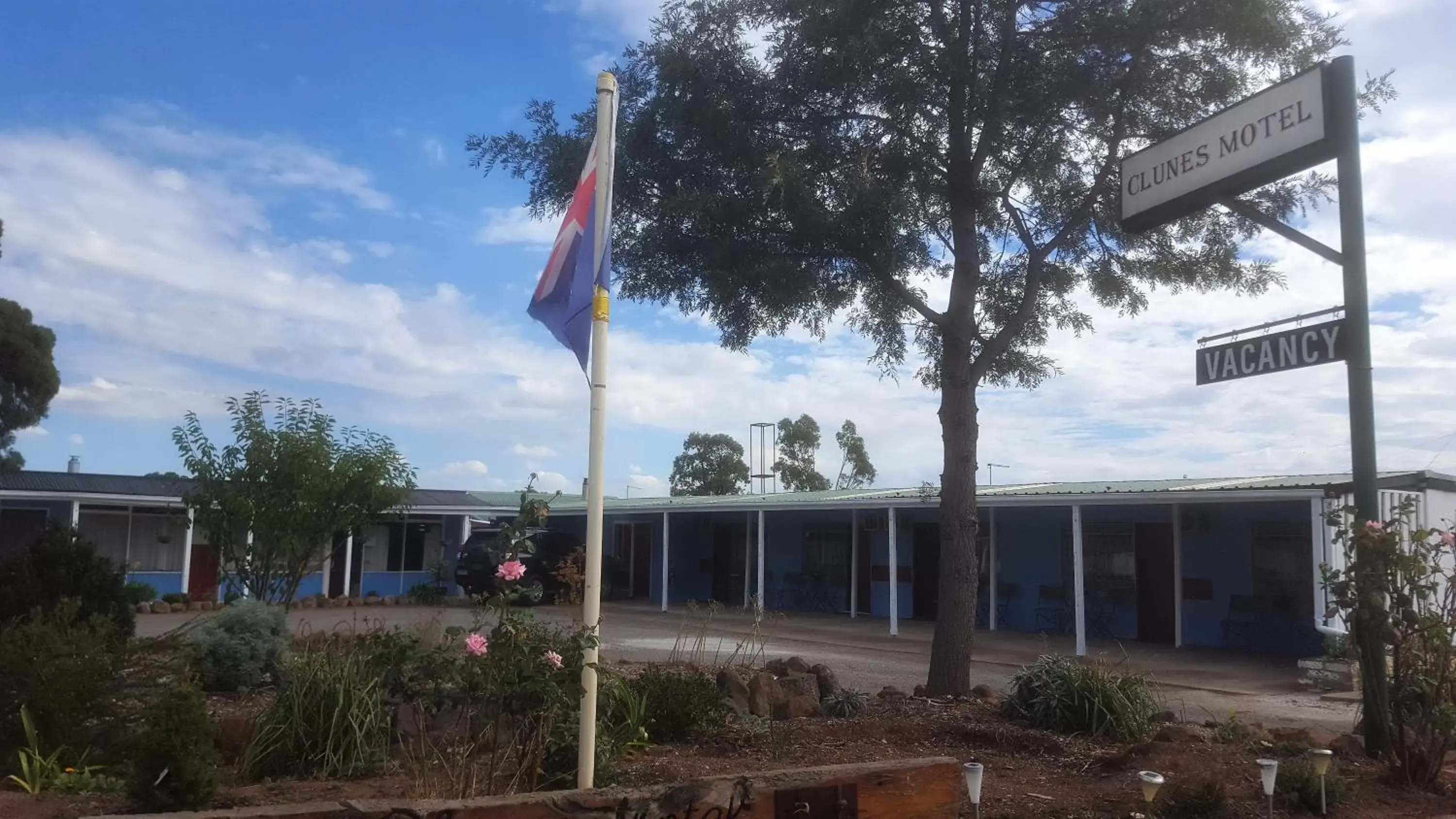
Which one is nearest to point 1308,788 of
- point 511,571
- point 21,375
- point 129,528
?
point 511,571

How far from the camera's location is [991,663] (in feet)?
45.3

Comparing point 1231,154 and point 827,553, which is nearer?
point 1231,154

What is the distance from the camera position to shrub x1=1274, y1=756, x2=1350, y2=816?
214 inches

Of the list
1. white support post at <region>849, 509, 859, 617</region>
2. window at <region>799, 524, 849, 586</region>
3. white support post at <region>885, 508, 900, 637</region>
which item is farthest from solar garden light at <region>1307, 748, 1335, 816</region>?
window at <region>799, 524, 849, 586</region>

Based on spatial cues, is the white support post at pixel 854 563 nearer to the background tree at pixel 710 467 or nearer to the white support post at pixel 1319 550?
the white support post at pixel 1319 550

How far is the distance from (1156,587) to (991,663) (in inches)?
193

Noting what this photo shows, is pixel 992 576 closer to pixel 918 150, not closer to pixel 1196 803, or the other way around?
pixel 918 150

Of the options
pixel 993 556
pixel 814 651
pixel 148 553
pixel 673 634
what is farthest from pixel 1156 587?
pixel 148 553

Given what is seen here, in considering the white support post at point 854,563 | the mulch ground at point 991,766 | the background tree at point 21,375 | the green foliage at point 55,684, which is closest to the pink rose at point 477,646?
the mulch ground at point 991,766

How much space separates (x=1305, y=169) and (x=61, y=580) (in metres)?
8.56

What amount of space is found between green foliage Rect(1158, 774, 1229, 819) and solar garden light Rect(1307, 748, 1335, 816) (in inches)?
17.0

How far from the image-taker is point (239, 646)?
8.30 metres

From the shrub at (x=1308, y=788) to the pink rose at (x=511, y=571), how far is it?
3.72 m

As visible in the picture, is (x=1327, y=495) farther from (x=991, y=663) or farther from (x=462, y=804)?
(x=462, y=804)
